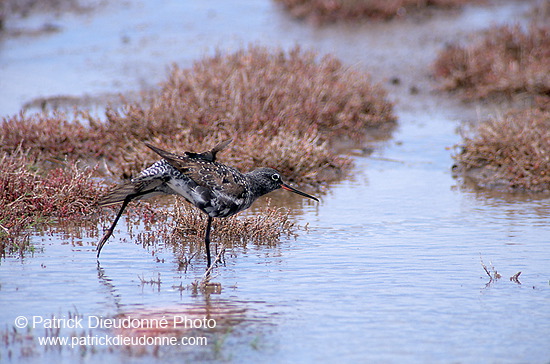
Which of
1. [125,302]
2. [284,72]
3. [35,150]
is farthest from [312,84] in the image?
[125,302]

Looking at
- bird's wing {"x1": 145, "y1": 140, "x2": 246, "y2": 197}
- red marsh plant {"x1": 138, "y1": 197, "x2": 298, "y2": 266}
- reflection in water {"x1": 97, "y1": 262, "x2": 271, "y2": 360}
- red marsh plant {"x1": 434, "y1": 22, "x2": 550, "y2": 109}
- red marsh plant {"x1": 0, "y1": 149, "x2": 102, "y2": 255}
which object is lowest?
reflection in water {"x1": 97, "y1": 262, "x2": 271, "y2": 360}

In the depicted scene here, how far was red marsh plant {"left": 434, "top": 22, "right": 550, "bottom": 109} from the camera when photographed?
15055 mm

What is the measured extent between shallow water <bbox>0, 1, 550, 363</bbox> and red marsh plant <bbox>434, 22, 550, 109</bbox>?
3484mm

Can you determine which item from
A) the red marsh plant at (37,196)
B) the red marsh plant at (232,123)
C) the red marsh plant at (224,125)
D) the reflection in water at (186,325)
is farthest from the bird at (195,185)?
the red marsh plant at (232,123)

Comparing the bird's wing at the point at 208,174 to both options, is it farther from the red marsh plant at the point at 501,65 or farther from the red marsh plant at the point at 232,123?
the red marsh plant at the point at 501,65

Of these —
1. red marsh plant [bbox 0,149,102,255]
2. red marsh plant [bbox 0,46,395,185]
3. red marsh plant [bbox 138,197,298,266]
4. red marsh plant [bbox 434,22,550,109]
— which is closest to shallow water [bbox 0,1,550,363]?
red marsh plant [bbox 138,197,298,266]

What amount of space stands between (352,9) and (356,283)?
14698 millimetres

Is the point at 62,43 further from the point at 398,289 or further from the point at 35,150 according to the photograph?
the point at 398,289

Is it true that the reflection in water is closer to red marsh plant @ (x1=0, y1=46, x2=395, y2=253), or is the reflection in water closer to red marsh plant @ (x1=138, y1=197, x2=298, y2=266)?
red marsh plant @ (x1=138, y1=197, x2=298, y2=266)

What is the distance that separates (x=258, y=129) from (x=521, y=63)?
6512 millimetres

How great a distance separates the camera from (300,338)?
18.7 ft

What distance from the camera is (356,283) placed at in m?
6.88

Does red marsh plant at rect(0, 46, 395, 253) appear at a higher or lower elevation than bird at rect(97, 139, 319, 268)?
higher

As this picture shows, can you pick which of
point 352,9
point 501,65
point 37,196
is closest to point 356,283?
point 37,196
